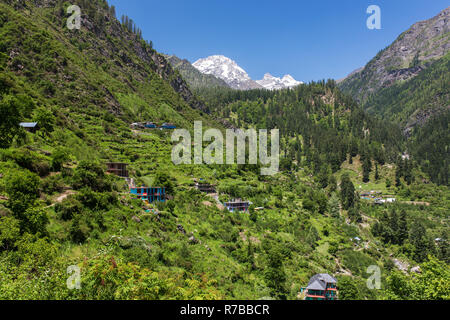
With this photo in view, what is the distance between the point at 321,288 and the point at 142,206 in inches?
1416

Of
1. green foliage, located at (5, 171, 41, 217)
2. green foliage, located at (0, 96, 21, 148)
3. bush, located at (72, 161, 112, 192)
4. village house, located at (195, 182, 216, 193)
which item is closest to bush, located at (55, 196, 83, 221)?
green foliage, located at (5, 171, 41, 217)

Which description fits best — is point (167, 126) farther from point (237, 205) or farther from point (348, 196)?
point (348, 196)

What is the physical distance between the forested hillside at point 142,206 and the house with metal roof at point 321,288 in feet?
6.42

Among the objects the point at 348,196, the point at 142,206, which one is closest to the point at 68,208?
the point at 142,206

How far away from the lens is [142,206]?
44781mm

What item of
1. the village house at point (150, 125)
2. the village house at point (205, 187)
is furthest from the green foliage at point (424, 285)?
the village house at point (150, 125)

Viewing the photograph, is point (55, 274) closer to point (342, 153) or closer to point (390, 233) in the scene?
point (390, 233)

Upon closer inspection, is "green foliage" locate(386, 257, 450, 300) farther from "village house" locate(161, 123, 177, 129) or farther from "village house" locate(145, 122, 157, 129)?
"village house" locate(161, 123, 177, 129)

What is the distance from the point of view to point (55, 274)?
14.4 m

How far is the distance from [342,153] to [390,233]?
10073 centimetres

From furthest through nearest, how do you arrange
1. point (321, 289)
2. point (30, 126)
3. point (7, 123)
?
point (321, 289) → point (30, 126) → point (7, 123)

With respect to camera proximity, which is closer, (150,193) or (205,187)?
(150,193)
